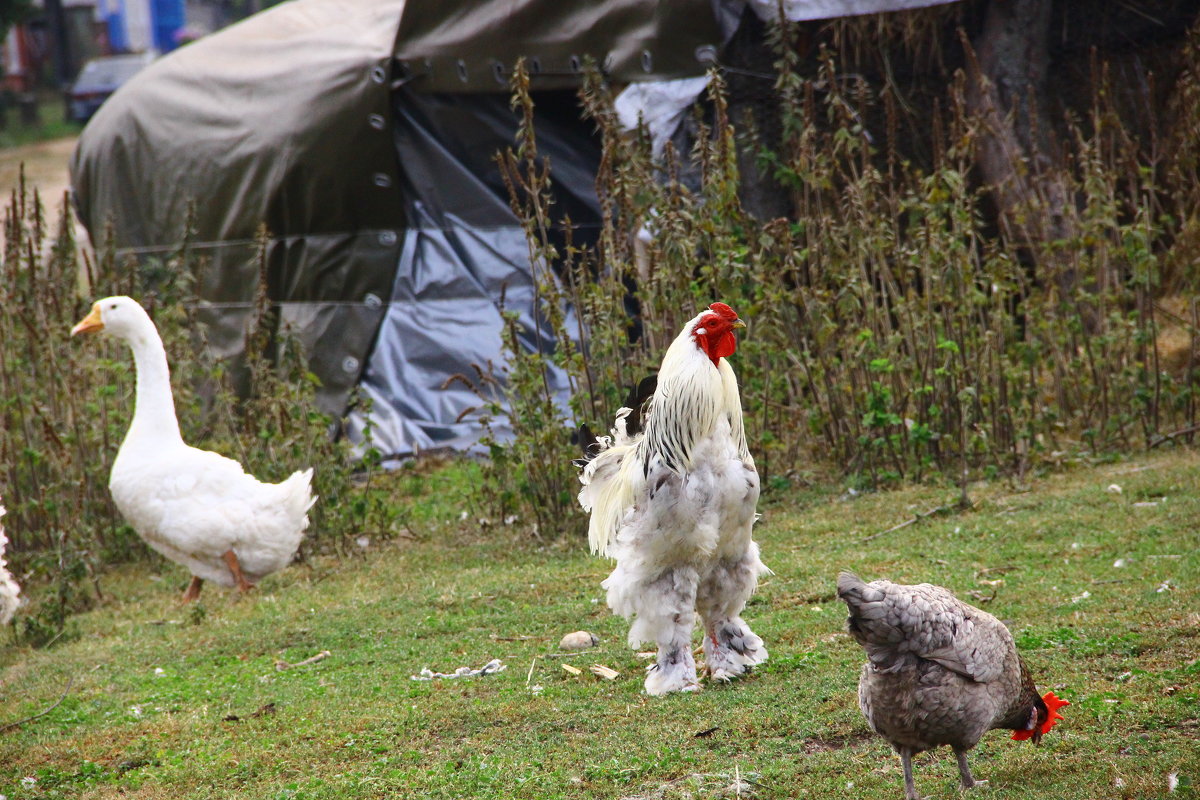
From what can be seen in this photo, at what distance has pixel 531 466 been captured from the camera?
302 inches

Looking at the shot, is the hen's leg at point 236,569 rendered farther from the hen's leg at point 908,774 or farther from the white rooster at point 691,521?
the hen's leg at point 908,774

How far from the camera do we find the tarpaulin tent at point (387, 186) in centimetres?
1007

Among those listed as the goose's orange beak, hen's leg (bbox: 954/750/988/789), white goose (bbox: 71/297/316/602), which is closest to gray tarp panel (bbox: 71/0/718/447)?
the goose's orange beak

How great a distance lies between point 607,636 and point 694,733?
1461 millimetres

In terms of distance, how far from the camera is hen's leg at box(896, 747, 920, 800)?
3.73 m

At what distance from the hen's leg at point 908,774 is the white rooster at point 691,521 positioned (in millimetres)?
1364

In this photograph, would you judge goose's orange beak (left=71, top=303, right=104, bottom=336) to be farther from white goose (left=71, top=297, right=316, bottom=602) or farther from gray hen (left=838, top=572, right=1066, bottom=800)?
gray hen (left=838, top=572, right=1066, bottom=800)

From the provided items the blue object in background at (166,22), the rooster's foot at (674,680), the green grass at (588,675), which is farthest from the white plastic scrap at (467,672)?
the blue object in background at (166,22)

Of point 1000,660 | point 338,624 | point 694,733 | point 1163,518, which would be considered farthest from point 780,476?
point 1000,660

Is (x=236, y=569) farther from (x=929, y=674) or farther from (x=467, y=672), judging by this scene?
(x=929, y=674)

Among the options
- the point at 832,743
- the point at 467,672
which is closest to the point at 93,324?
the point at 467,672

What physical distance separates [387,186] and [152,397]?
3760 millimetres

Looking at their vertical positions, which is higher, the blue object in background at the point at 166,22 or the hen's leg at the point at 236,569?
the blue object in background at the point at 166,22

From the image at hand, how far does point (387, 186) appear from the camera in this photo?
34.5ft
